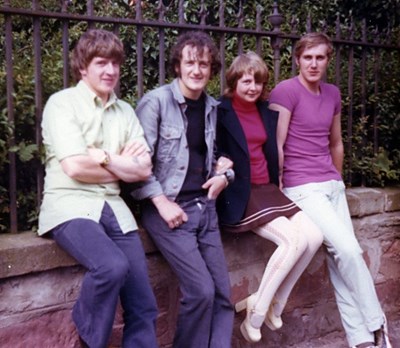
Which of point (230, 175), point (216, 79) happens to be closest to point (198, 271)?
point (230, 175)

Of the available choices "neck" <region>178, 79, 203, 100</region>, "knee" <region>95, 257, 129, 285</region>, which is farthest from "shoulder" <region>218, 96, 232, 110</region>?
"knee" <region>95, 257, 129, 285</region>

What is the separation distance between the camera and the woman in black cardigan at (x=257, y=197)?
12.7 feet

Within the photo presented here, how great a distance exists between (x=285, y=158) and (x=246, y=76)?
65cm

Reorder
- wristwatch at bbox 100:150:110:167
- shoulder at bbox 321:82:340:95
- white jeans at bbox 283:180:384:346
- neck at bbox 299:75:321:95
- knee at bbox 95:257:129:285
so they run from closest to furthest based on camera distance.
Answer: knee at bbox 95:257:129:285 → wristwatch at bbox 100:150:110:167 → white jeans at bbox 283:180:384:346 → neck at bbox 299:75:321:95 → shoulder at bbox 321:82:340:95

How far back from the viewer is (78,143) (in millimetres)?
3143

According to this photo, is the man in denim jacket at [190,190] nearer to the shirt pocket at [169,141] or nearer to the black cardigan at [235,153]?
the shirt pocket at [169,141]

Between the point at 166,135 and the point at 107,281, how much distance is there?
0.90 meters

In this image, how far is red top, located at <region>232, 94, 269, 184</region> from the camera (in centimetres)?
393

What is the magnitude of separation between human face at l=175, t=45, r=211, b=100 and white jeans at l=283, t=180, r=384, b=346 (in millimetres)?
996

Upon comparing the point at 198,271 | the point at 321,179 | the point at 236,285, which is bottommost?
the point at 236,285

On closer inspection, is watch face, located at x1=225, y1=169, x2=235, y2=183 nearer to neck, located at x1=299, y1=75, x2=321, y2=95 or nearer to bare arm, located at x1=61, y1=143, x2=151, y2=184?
bare arm, located at x1=61, y1=143, x2=151, y2=184

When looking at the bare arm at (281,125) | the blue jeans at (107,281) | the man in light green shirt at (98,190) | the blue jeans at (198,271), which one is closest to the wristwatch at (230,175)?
the blue jeans at (198,271)

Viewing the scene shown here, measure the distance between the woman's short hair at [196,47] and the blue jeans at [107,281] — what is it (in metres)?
0.95

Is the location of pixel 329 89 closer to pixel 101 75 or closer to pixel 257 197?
pixel 257 197
